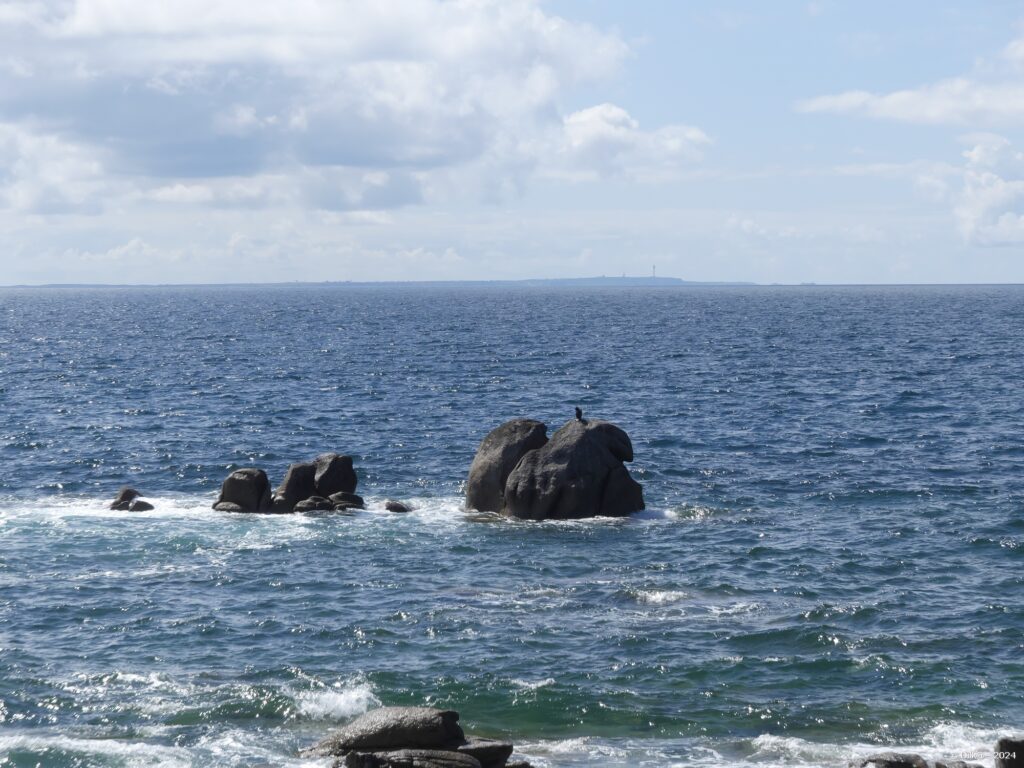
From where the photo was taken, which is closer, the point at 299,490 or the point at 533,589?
the point at 533,589

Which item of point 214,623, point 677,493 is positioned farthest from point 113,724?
point 677,493

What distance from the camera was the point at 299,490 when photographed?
52.7 meters

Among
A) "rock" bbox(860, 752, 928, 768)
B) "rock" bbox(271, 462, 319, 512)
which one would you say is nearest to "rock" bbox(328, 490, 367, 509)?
"rock" bbox(271, 462, 319, 512)

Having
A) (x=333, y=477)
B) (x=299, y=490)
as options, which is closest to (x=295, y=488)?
(x=299, y=490)

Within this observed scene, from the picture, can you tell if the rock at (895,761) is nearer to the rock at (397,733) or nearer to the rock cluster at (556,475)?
the rock at (397,733)

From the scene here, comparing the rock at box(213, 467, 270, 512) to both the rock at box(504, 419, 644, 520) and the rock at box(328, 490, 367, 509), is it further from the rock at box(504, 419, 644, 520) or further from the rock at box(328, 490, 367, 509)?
the rock at box(504, 419, 644, 520)

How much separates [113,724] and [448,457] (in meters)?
36.1

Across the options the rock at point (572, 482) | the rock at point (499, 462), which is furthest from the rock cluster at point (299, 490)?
the rock at point (572, 482)

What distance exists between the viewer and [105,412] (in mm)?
82688

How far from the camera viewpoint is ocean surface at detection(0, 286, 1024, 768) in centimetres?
2928

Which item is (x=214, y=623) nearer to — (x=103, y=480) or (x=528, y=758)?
(x=528, y=758)

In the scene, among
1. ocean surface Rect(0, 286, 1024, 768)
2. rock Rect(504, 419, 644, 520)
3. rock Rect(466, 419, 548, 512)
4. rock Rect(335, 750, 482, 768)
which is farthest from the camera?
rock Rect(466, 419, 548, 512)

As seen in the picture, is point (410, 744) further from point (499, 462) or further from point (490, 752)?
point (499, 462)

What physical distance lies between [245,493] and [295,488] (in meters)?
2.29
